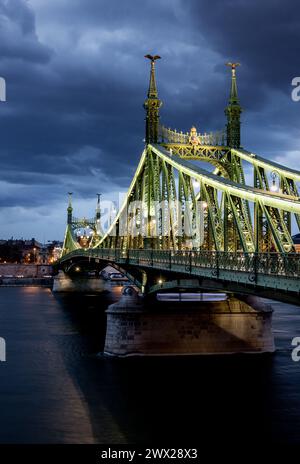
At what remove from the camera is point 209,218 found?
30.3 m

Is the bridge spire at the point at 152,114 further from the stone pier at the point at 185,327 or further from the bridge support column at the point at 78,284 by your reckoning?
the bridge support column at the point at 78,284

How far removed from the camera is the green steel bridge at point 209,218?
73.8 feet

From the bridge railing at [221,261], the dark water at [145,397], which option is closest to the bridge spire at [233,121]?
the bridge railing at [221,261]

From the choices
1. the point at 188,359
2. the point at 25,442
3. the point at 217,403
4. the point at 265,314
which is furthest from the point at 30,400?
the point at 265,314

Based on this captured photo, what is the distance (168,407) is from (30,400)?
7.66 meters

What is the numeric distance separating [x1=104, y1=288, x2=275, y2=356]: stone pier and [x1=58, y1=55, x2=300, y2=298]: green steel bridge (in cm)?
215

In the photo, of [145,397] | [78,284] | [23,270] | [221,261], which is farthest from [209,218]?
[23,270]

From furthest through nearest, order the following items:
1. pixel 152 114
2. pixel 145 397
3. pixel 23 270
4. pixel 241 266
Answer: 1. pixel 23 270
2. pixel 152 114
3. pixel 145 397
4. pixel 241 266


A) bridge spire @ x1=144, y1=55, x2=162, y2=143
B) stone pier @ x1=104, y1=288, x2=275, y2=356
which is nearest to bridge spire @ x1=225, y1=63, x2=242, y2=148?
bridge spire @ x1=144, y1=55, x2=162, y2=143

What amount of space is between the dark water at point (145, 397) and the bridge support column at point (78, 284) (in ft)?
256

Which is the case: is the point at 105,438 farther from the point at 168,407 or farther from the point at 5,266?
the point at 5,266

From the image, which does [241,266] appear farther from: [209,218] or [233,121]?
[233,121]

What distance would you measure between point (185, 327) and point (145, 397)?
389 inches

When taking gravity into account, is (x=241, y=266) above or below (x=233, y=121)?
below
